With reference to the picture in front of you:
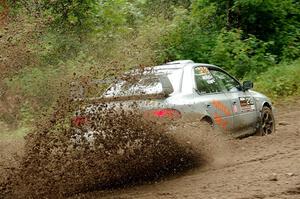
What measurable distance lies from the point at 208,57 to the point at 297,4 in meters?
4.75

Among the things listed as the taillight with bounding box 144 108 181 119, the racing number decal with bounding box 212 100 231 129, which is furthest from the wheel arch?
the taillight with bounding box 144 108 181 119

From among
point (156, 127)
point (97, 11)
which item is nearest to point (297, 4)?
point (97, 11)

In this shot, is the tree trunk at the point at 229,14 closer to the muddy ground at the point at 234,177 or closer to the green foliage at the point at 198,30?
the green foliage at the point at 198,30

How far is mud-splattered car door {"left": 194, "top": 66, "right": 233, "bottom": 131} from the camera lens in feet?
27.2

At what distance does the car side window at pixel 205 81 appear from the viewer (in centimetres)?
851

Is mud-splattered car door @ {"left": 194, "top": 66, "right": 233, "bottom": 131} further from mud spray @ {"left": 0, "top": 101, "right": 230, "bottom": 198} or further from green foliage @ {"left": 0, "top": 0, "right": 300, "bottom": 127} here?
green foliage @ {"left": 0, "top": 0, "right": 300, "bottom": 127}

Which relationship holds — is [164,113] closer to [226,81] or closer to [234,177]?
[234,177]

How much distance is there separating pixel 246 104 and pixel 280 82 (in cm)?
667

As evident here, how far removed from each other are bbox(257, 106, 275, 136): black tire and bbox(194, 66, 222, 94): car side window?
1.58 meters

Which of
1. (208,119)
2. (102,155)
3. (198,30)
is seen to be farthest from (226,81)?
(198,30)

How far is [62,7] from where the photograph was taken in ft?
52.6


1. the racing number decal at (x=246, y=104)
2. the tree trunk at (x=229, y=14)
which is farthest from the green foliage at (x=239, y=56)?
the racing number decal at (x=246, y=104)

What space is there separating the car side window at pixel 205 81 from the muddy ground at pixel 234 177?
88cm

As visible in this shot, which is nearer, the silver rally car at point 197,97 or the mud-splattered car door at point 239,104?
the silver rally car at point 197,97
